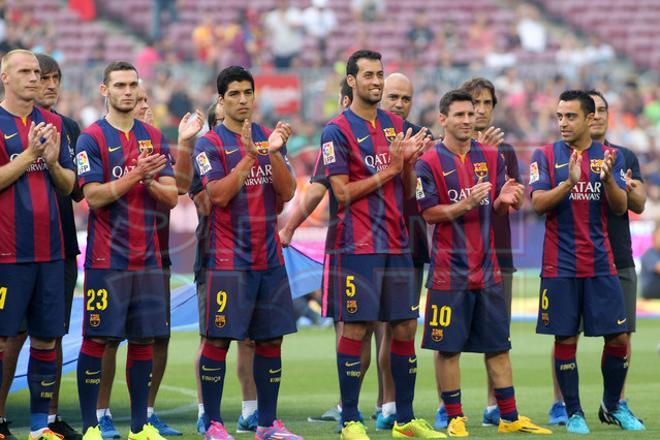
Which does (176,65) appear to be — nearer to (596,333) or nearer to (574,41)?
(574,41)

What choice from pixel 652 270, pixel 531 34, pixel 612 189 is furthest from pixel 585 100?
pixel 531 34

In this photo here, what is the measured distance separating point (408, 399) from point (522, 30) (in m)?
22.6

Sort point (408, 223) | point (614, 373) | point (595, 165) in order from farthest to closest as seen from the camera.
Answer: point (408, 223), point (614, 373), point (595, 165)

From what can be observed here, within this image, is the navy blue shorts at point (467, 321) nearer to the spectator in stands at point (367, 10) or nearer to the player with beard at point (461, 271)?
the player with beard at point (461, 271)

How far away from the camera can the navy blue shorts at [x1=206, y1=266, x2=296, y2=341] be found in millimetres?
7461

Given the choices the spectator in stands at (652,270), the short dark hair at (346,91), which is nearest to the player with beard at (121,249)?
the short dark hair at (346,91)

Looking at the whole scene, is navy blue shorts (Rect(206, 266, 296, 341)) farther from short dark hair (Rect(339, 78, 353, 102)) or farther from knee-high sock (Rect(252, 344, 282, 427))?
short dark hair (Rect(339, 78, 353, 102))

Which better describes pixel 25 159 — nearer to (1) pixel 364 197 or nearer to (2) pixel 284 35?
(1) pixel 364 197

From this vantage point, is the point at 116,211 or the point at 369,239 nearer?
the point at 116,211

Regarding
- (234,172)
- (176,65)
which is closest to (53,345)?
(234,172)

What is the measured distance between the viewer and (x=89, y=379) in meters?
7.43

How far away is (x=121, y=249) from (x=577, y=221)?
3.10 m

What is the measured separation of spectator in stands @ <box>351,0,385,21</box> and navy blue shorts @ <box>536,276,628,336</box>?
21.4 metres

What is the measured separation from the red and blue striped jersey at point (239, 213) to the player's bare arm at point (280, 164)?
75 millimetres
